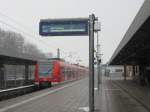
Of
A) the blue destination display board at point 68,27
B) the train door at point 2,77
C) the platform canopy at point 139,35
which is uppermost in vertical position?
the platform canopy at point 139,35

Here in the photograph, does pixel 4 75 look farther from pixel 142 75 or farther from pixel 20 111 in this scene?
pixel 142 75

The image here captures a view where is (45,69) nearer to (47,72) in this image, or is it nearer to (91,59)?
(47,72)

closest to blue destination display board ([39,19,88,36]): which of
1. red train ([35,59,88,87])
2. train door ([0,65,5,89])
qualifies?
train door ([0,65,5,89])

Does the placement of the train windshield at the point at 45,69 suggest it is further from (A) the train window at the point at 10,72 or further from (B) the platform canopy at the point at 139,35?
(B) the platform canopy at the point at 139,35

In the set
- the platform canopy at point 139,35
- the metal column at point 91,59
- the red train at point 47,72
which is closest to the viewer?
the metal column at point 91,59

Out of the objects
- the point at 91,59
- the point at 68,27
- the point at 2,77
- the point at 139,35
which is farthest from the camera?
the point at 2,77

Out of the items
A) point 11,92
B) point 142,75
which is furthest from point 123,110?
point 142,75

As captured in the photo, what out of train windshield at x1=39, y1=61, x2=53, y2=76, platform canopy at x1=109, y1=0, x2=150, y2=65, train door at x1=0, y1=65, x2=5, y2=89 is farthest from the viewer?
train windshield at x1=39, y1=61, x2=53, y2=76

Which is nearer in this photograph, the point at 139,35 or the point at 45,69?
the point at 139,35

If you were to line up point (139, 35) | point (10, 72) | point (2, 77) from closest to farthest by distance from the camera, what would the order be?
point (139, 35)
point (2, 77)
point (10, 72)

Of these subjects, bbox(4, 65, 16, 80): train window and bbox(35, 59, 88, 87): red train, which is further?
bbox(35, 59, 88, 87): red train

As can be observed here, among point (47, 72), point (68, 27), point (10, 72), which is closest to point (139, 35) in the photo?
point (68, 27)

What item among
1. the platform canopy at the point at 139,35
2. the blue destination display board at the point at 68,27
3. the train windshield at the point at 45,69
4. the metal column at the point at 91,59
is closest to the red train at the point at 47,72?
the train windshield at the point at 45,69

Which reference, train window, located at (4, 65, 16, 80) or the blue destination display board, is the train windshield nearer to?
train window, located at (4, 65, 16, 80)
